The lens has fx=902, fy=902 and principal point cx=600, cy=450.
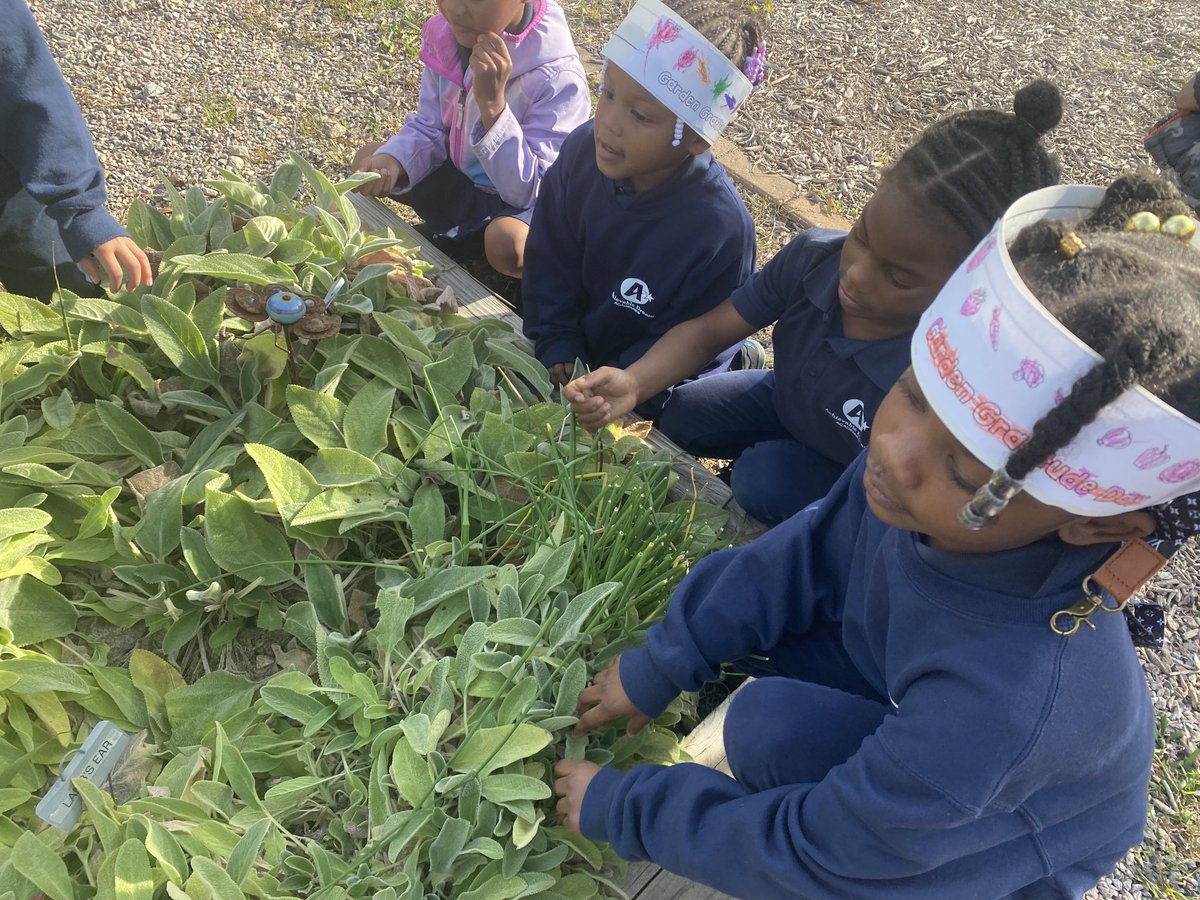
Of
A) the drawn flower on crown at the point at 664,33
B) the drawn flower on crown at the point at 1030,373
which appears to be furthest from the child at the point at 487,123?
the drawn flower on crown at the point at 1030,373

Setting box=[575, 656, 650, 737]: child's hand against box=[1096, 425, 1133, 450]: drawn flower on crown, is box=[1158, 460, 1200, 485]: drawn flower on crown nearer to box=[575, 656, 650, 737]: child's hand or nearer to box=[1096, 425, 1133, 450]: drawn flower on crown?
box=[1096, 425, 1133, 450]: drawn flower on crown

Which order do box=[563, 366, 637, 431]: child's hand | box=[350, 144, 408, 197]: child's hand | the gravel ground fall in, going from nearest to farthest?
box=[563, 366, 637, 431]: child's hand
box=[350, 144, 408, 197]: child's hand
the gravel ground

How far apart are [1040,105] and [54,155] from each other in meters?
1.93

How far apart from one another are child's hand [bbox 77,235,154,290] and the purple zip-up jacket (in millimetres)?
920

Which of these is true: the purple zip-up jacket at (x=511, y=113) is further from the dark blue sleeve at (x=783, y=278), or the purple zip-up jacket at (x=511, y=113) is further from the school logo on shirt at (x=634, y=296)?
the dark blue sleeve at (x=783, y=278)

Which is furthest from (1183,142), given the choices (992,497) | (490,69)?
(992,497)

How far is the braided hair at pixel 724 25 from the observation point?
1.86m

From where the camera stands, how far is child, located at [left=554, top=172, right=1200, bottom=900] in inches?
33.8

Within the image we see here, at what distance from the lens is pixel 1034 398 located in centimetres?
88

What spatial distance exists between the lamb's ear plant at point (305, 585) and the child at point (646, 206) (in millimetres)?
359

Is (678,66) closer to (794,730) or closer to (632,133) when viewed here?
(632,133)

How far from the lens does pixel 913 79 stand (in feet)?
14.0

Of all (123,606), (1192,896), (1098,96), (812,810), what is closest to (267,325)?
(123,606)

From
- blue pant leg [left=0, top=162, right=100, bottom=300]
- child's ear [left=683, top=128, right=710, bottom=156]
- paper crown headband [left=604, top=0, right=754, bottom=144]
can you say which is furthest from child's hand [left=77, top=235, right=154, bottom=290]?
child's ear [left=683, top=128, right=710, bottom=156]
